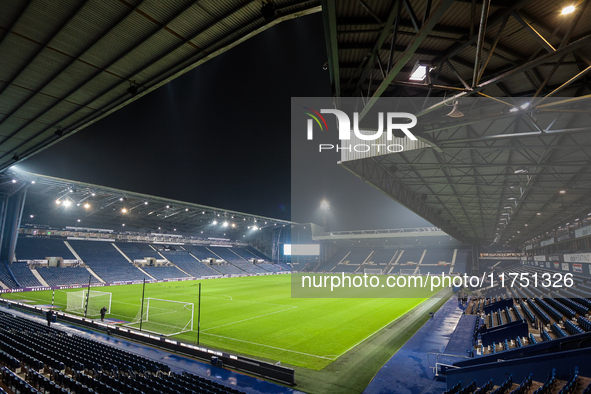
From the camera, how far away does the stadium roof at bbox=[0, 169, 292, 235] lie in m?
40.2

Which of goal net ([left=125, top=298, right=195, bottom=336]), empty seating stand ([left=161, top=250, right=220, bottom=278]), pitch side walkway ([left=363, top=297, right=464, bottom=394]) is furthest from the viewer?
empty seating stand ([left=161, top=250, right=220, bottom=278])

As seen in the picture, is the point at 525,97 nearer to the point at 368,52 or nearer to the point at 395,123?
the point at 395,123

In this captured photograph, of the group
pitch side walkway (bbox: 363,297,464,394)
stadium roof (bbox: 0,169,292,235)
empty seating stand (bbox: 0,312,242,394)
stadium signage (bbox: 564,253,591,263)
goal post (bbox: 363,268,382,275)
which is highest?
stadium roof (bbox: 0,169,292,235)

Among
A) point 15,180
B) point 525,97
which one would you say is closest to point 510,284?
point 525,97

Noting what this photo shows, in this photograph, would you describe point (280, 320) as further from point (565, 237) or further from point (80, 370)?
point (565, 237)

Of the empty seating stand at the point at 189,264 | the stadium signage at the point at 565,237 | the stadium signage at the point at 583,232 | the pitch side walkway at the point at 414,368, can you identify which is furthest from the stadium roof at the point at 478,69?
the empty seating stand at the point at 189,264

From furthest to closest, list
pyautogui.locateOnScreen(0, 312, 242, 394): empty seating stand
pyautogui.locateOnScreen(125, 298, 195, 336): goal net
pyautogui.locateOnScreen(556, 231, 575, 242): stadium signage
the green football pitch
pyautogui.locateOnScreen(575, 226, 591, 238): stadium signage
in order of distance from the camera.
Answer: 1. pyautogui.locateOnScreen(556, 231, 575, 242): stadium signage
2. pyautogui.locateOnScreen(575, 226, 591, 238): stadium signage
3. pyautogui.locateOnScreen(125, 298, 195, 336): goal net
4. the green football pitch
5. pyautogui.locateOnScreen(0, 312, 242, 394): empty seating stand

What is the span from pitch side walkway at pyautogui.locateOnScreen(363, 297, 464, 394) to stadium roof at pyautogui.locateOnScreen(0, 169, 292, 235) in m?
41.0

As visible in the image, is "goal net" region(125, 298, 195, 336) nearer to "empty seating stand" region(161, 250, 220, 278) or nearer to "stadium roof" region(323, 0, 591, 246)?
"stadium roof" region(323, 0, 591, 246)

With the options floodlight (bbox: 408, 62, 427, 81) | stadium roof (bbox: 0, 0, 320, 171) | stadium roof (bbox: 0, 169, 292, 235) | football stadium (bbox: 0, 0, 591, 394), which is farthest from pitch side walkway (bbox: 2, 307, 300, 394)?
stadium roof (bbox: 0, 169, 292, 235)

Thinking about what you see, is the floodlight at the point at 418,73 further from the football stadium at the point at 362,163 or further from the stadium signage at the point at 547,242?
the stadium signage at the point at 547,242

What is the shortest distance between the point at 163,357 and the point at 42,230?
4749 cm

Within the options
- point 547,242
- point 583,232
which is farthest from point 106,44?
point 547,242

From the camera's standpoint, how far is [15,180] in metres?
35.9
